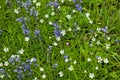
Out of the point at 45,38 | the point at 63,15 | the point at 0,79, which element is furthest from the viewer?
the point at 63,15

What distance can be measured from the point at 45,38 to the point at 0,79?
71 cm

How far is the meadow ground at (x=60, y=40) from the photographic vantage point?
3.33 m

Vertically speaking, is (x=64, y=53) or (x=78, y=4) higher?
(x=78, y=4)

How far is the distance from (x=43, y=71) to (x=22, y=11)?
0.90m

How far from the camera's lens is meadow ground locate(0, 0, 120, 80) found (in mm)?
3330

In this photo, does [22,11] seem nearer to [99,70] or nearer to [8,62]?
[8,62]

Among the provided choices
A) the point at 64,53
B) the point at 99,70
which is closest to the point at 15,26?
the point at 64,53

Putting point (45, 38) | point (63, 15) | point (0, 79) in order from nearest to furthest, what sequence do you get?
point (0, 79)
point (45, 38)
point (63, 15)

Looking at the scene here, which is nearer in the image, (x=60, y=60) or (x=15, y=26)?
(x=60, y=60)

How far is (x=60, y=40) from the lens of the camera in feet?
11.8

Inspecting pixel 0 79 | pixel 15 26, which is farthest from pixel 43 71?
pixel 15 26

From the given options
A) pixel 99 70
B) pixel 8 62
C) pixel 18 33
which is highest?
pixel 18 33

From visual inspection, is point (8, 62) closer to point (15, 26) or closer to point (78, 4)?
point (15, 26)

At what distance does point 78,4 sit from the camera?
12.6 ft
